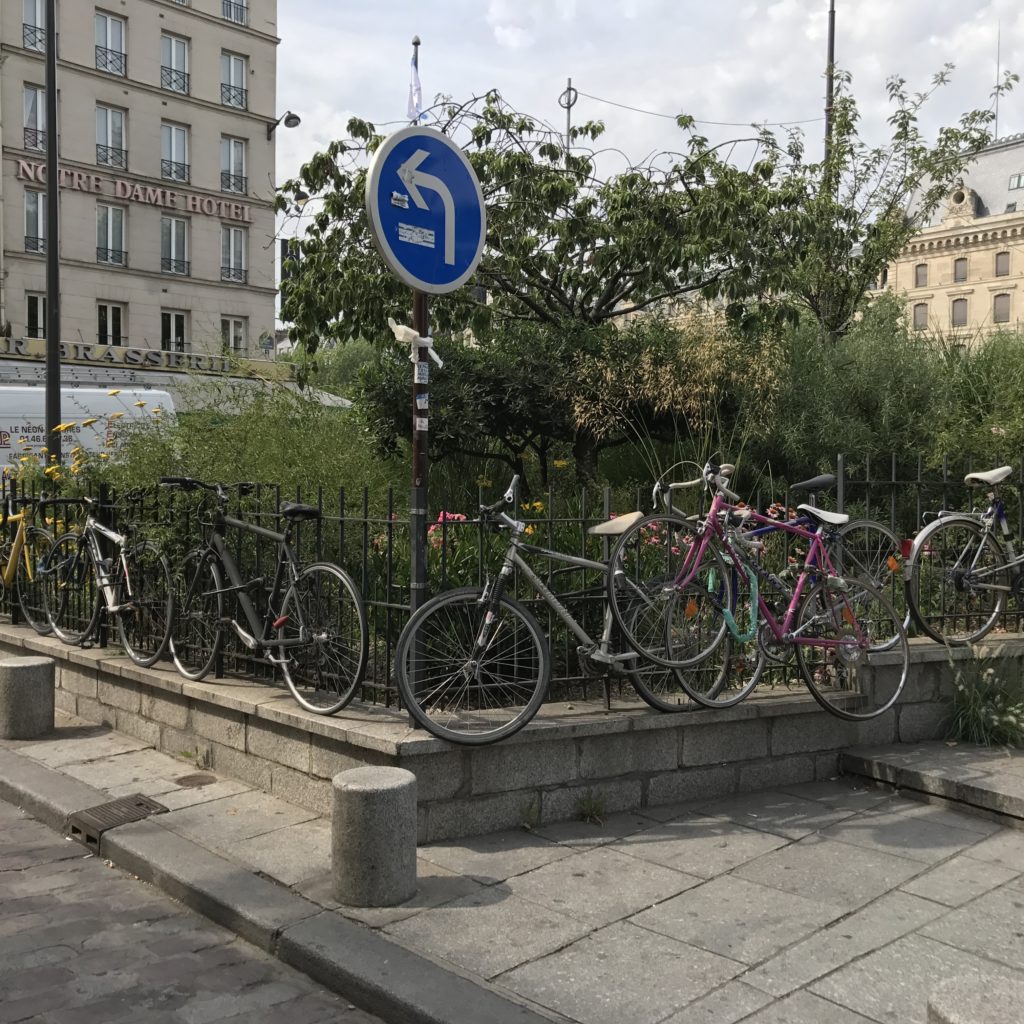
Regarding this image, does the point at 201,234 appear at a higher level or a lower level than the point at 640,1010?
higher

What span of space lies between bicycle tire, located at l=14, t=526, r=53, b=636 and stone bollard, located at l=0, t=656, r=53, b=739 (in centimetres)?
143

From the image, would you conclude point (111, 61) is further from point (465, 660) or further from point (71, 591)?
point (465, 660)

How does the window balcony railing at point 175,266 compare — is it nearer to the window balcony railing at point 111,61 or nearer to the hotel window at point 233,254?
the hotel window at point 233,254

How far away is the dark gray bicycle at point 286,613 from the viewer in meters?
5.13

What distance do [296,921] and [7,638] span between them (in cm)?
523

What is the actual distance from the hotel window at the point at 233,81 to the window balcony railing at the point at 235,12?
1.19 metres

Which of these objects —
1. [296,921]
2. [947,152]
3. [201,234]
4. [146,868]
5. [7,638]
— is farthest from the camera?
[201,234]

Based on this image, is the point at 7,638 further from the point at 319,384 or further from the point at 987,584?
the point at 987,584

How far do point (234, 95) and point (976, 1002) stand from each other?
4077 centimetres

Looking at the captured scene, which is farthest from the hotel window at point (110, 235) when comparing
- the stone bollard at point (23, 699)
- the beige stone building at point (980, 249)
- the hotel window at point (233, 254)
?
the beige stone building at point (980, 249)

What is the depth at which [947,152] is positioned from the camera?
1183 cm

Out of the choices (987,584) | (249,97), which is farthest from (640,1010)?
(249,97)

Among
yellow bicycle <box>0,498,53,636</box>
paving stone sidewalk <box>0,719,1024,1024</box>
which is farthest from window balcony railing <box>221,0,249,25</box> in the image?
paving stone sidewalk <box>0,719,1024,1024</box>

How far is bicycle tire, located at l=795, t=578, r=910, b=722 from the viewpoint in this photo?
539 cm
